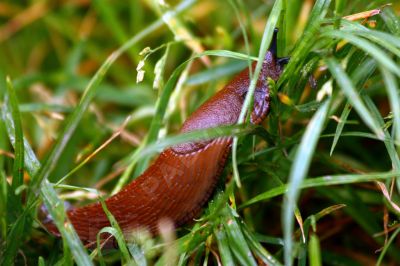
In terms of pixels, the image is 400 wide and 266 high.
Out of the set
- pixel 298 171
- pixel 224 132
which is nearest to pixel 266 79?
pixel 224 132

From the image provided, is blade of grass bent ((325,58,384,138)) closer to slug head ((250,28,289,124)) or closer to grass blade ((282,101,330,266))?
grass blade ((282,101,330,266))

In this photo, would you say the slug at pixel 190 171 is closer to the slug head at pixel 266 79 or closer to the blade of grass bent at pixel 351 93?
the slug head at pixel 266 79

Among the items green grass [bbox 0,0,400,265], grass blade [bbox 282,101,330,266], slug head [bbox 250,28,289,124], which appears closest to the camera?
grass blade [bbox 282,101,330,266]

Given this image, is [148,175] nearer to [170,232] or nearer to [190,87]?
[170,232]

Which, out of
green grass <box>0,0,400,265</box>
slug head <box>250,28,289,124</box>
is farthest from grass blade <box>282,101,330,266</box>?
slug head <box>250,28,289,124</box>

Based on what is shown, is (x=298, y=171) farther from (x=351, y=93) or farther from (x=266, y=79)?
(x=266, y=79)

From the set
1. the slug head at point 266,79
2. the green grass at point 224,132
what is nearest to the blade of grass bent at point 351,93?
the green grass at point 224,132

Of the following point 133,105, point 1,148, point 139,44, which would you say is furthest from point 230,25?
point 1,148
